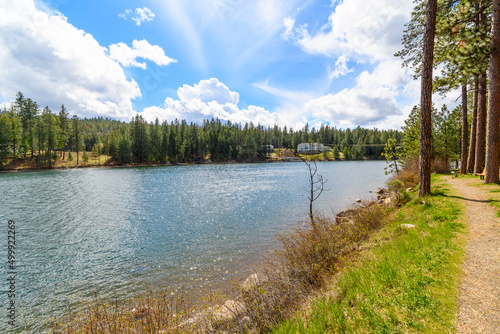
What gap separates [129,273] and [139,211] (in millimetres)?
12664

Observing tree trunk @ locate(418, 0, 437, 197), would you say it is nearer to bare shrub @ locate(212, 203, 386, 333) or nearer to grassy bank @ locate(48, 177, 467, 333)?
grassy bank @ locate(48, 177, 467, 333)

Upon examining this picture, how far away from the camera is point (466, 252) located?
5.44m

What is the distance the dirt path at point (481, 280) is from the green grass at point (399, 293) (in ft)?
0.48

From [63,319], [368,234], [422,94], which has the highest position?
[422,94]

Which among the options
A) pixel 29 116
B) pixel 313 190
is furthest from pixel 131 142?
pixel 313 190

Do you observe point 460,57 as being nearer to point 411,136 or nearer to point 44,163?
point 411,136

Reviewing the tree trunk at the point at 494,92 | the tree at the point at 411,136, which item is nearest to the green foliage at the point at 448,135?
the tree at the point at 411,136

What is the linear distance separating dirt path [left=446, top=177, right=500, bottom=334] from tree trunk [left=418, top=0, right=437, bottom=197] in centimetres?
428

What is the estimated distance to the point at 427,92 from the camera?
37.1 ft

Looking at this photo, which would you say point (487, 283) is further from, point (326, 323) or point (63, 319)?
point (63, 319)

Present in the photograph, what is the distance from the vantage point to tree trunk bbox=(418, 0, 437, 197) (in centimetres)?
1093

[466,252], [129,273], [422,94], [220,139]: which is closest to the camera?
[466,252]

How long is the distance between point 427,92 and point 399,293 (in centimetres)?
1144

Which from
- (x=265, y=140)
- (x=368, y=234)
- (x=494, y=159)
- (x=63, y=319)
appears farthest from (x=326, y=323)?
(x=265, y=140)
